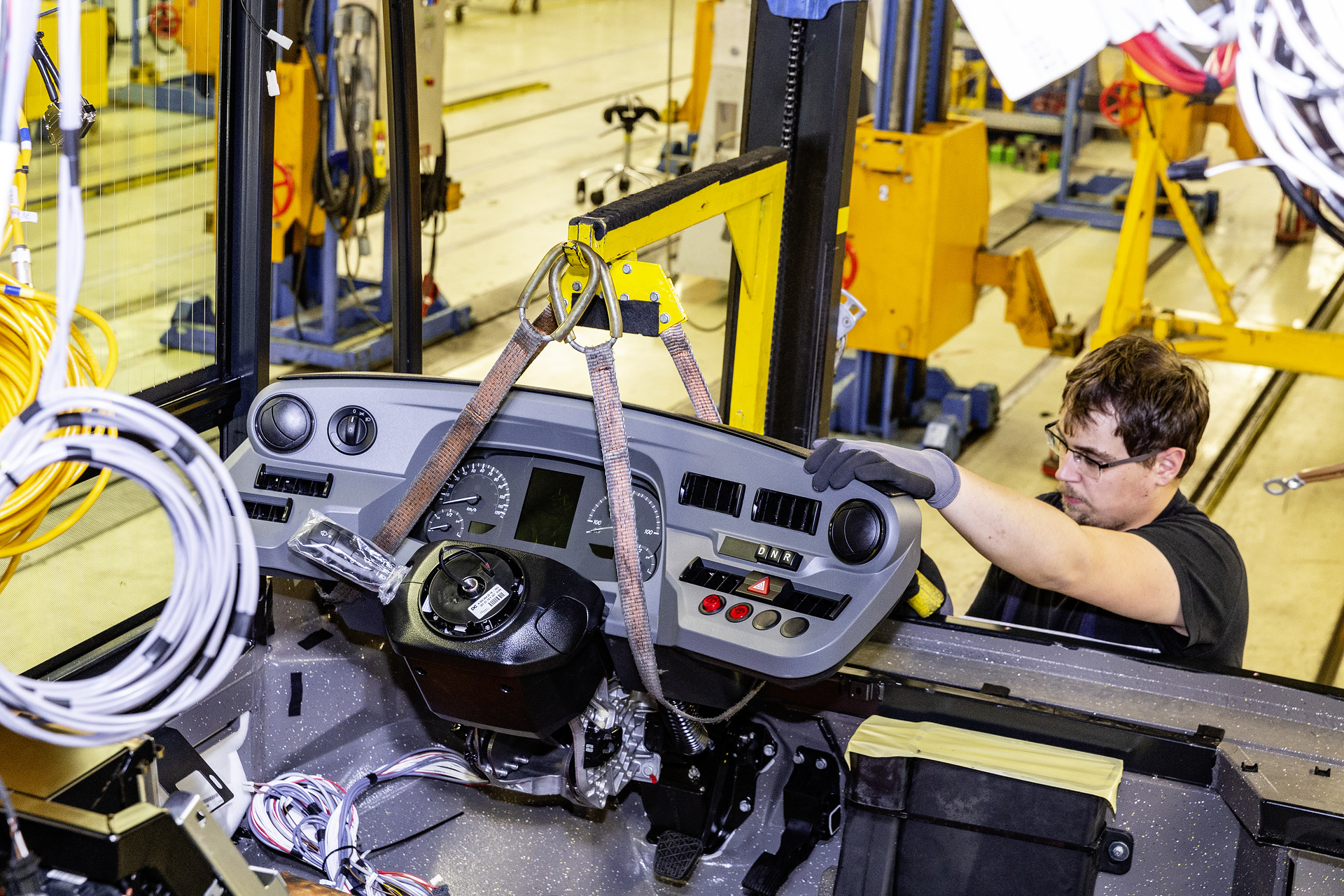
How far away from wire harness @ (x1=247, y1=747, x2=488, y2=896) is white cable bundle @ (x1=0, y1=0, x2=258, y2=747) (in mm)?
818

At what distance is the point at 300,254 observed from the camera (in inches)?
247

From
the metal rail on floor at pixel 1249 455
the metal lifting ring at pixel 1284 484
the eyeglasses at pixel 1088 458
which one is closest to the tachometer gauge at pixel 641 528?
the eyeglasses at pixel 1088 458

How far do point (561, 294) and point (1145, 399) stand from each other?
106 centimetres

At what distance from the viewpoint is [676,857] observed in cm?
197

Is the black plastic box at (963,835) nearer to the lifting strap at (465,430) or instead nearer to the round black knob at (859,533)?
the round black knob at (859,533)

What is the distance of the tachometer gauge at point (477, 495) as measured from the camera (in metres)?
1.88

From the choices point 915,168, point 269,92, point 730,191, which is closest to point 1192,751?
point 730,191

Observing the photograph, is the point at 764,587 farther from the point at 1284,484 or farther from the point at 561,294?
the point at 1284,484

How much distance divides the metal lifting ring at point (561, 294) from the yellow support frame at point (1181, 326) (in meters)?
3.95

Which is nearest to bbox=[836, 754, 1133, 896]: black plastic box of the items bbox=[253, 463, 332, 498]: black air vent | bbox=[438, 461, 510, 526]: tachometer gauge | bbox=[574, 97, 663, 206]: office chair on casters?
bbox=[438, 461, 510, 526]: tachometer gauge

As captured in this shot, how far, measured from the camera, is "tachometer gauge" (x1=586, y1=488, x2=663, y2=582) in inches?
68.5

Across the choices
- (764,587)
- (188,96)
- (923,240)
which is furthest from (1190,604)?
(923,240)

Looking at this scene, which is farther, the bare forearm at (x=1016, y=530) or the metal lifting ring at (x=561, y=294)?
the bare forearm at (x=1016, y=530)

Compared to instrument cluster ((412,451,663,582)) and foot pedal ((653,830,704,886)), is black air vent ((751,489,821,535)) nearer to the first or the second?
instrument cluster ((412,451,663,582))
